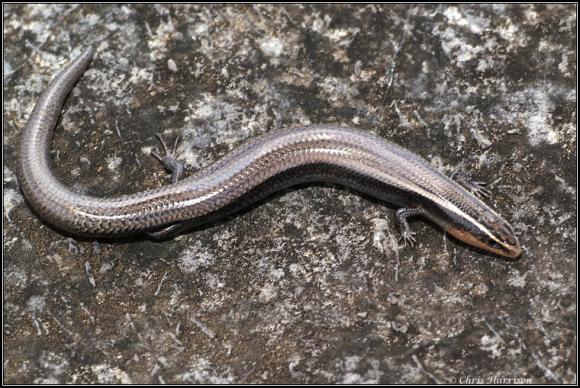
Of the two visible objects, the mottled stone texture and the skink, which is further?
the skink

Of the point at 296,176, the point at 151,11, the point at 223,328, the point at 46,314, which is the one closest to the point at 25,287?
the point at 46,314

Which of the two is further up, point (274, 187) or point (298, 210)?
point (274, 187)

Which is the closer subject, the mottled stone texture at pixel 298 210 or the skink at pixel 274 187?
the mottled stone texture at pixel 298 210

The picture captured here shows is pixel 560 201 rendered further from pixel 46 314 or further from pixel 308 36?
pixel 46 314
